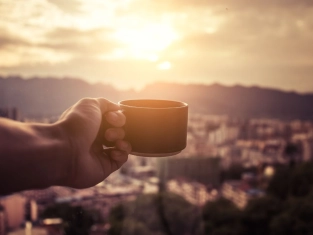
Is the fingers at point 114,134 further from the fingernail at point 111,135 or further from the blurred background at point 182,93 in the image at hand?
the blurred background at point 182,93

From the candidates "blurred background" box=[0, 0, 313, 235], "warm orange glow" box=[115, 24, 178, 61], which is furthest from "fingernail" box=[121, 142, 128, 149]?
"warm orange glow" box=[115, 24, 178, 61]

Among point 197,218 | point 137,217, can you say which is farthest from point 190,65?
point 197,218

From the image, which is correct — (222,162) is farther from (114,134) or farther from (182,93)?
(114,134)

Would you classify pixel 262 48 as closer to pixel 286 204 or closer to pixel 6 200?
pixel 286 204

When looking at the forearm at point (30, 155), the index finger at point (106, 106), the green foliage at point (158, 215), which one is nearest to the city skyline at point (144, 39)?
the index finger at point (106, 106)

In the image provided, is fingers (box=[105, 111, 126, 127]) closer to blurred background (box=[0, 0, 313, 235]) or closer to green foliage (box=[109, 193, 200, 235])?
blurred background (box=[0, 0, 313, 235])

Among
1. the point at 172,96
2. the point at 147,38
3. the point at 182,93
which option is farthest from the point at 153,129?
the point at 182,93
